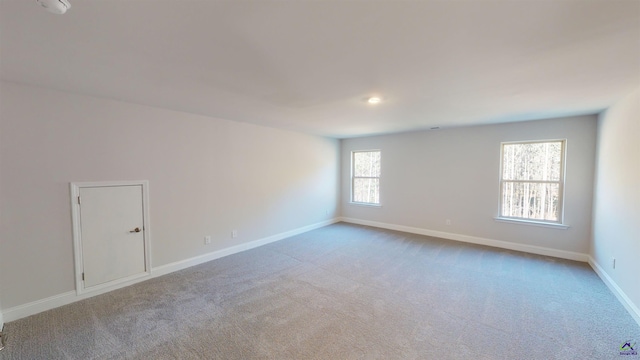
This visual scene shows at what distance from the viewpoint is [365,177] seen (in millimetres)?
6531

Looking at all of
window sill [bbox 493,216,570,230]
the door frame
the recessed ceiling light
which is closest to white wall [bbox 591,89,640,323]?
window sill [bbox 493,216,570,230]

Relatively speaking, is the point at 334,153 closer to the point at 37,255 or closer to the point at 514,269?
the point at 514,269

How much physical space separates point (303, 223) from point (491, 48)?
475 cm

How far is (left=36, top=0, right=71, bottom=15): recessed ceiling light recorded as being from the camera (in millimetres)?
1214

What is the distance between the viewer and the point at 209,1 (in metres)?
1.29

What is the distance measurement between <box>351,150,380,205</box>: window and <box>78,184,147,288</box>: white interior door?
15.8 ft

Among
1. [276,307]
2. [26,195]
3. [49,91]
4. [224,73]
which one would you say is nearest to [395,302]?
[276,307]

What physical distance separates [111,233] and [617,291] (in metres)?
6.06

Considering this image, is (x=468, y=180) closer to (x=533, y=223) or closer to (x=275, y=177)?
(x=533, y=223)

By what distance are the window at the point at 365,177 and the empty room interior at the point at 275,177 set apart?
5.35 feet

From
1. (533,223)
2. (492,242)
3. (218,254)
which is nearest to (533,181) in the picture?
(533,223)

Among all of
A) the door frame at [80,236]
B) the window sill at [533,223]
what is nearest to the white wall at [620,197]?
the window sill at [533,223]

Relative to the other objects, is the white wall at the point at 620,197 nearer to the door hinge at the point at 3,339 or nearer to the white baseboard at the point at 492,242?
the white baseboard at the point at 492,242

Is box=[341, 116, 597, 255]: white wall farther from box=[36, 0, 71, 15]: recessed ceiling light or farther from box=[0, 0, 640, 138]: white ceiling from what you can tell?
box=[36, 0, 71, 15]: recessed ceiling light
